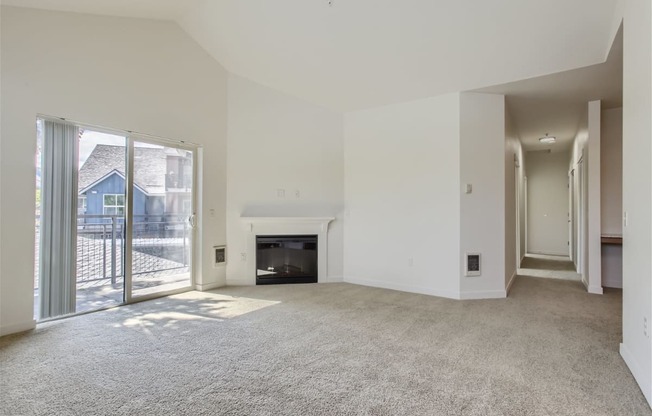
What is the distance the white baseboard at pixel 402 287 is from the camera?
444cm

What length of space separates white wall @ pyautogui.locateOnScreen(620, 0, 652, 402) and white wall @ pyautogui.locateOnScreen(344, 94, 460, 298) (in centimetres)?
198

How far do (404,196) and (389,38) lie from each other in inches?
82.3

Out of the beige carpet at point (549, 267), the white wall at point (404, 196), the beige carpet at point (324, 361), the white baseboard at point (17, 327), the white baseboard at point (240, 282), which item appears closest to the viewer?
the beige carpet at point (324, 361)

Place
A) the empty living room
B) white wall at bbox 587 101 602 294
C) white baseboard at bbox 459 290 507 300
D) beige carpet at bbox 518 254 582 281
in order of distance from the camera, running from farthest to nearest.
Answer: beige carpet at bbox 518 254 582 281 → white wall at bbox 587 101 602 294 → white baseboard at bbox 459 290 507 300 → the empty living room

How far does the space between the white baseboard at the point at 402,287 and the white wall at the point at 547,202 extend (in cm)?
624

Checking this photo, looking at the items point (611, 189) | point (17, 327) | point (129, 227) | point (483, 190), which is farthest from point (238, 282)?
point (611, 189)

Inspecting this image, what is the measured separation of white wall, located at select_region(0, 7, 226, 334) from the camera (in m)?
3.08

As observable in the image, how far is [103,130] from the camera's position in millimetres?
3811

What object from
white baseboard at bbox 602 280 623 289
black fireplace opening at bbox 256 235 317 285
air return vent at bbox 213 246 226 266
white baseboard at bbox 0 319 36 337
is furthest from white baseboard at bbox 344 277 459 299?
white baseboard at bbox 0 319 36 337

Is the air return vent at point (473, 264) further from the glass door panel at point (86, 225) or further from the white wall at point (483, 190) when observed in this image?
the glass door panel at point (86, 225)

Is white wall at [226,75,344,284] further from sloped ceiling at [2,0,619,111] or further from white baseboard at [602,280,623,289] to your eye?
white baseboard at [602,280,623,289]

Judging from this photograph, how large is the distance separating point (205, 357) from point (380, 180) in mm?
3418

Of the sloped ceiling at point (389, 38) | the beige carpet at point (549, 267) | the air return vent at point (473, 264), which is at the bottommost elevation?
the beige carpet at point (549, 267)

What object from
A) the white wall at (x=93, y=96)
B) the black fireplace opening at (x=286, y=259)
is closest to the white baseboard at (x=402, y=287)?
the black fireplace opening at (x=286, y=259)
